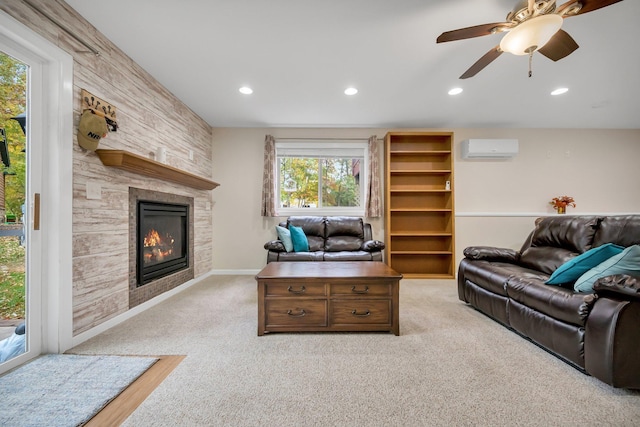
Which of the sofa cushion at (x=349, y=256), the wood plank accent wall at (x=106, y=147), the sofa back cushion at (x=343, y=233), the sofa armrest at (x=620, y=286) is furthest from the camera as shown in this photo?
the sofa back cushion at (x=343, y=233)

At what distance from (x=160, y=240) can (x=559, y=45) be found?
4.10 m

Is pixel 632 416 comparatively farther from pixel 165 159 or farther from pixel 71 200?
pixel 165 159

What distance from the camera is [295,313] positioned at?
6.97 feet

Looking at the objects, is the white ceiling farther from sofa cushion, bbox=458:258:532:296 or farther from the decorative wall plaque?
sofa cushion, bbox=458:258:532:296

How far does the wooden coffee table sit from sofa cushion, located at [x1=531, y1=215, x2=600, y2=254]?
1.69 meters

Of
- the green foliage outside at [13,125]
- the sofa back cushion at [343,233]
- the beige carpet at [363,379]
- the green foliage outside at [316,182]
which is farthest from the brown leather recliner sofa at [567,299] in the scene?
the green foliage outside at [13,125]

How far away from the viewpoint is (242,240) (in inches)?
180

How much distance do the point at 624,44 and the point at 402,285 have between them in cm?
330

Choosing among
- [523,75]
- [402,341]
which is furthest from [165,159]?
[523,75]

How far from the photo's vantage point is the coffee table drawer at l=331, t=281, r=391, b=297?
2.13m

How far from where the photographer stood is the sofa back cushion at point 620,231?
6.49 feet

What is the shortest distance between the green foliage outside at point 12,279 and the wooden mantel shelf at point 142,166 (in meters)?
0.80

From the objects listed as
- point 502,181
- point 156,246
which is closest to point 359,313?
point 156,246

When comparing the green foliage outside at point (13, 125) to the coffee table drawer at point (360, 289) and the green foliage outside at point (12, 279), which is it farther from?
the coffee table drawer at point (360, 289)
